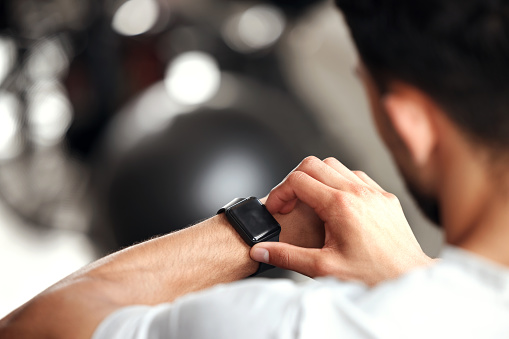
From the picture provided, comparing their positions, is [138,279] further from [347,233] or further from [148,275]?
[347,233]

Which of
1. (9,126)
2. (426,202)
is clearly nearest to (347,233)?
(426,202)

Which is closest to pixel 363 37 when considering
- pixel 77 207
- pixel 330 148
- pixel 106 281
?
pixel 106 281

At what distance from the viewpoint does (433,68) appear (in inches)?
28.0

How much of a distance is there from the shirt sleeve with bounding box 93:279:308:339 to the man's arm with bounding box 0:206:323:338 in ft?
0.46

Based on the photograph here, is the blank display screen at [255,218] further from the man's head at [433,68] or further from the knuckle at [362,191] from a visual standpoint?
the man's head at [433,68]

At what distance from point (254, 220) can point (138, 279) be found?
23cm

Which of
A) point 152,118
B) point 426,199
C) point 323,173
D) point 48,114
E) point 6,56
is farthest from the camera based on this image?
point 6,56

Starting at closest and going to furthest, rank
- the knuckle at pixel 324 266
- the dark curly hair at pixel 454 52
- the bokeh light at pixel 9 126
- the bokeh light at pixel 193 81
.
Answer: the dark curly hair at pixel 454 52 < the knuckle at pixel 324 266 < the bokeh light at pixel 193 81 < the bokeh light at pixel 9 126

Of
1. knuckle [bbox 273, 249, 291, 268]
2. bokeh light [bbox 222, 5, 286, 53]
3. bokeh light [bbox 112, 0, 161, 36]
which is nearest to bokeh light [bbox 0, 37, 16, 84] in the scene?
bokeh light [bbox 112, 0, 161, 36]

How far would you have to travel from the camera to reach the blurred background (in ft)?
6.81

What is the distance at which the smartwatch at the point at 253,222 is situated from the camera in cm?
118

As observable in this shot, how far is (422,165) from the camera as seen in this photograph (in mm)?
770

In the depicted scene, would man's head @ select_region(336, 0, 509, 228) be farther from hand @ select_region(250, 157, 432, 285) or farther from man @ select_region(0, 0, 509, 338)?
hand @ select_region(250, 157, 432, 285)

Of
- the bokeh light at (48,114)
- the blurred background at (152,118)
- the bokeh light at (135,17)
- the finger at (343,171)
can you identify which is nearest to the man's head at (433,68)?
the finger at (343,171)
